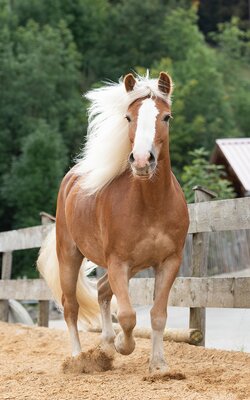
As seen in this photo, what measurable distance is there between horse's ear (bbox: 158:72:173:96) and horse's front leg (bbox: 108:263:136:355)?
1162mm

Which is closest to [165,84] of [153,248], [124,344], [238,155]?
[153,248]

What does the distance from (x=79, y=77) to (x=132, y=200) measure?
4150 cm

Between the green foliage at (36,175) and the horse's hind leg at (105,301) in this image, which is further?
the green foliage at (36,175)

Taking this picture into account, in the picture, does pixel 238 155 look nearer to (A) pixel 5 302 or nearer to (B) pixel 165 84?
(A) pixel 5 302

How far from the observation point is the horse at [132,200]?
5500 mm

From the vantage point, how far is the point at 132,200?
574cm

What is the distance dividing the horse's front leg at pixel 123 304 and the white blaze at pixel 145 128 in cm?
86

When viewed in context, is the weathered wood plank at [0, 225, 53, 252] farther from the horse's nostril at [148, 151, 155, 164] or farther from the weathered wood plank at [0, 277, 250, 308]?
the horse's nostril at [148, 151, 155, 164]

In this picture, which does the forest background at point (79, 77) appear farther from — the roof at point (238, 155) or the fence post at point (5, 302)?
the fence post at point (5, 302)

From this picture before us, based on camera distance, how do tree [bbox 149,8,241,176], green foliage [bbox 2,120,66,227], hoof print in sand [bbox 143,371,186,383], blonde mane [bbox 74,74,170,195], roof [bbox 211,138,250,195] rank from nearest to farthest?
hoof print in sand [bbox 143,371,186,383] < blonde mane [bbox 74,74,170,195] < roof [bbox 211,138,250,195] < green foliage [bbox 2,120,66,227] < tree [bbox 149,8,241,176]

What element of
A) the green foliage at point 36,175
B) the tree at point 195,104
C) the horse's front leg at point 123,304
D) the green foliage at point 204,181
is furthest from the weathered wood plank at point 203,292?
the tree at point 195,104

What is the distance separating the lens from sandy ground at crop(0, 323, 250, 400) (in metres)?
4.90

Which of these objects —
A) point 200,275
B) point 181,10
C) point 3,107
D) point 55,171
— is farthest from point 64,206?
point 181,10

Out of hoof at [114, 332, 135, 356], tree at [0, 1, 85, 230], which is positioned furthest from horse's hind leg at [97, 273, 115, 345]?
tree at [0, 1, 85, 230]
